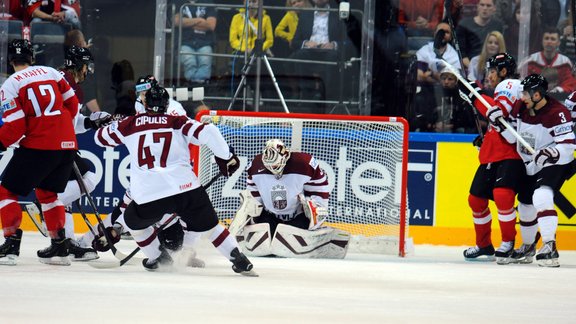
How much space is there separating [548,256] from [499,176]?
2.12 ft

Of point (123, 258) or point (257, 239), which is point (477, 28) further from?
point (123, 258)

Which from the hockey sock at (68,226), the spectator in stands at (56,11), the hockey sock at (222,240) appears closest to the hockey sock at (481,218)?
the hockey sock at (222,240)

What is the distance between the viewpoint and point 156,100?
22.3ft

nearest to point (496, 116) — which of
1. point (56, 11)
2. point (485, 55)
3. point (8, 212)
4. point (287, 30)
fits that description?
point (485, 55)

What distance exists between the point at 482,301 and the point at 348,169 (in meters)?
3.52

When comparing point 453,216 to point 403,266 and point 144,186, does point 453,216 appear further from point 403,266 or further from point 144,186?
point 144,186

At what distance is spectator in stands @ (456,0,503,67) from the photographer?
9.89 meters

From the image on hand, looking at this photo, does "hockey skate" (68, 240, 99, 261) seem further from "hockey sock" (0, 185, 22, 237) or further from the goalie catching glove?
the goalie catching glove

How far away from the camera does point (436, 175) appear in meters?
9.66

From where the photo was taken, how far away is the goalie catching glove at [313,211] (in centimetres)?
825

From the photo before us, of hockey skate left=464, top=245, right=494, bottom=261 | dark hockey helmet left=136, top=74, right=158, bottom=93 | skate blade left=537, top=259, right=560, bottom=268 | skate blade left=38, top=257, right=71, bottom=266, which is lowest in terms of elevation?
hockey skate left=464, top=245, right=494, bottom=261

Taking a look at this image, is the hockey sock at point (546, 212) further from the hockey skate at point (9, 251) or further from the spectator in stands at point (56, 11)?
the spectator in stands at point (56, 11)

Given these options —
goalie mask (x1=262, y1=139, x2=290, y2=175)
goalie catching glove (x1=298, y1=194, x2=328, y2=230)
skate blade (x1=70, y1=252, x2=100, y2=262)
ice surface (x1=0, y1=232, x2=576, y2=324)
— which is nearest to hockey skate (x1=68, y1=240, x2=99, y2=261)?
skate blade (x1=70, y1=252, x2=100, y2=262)

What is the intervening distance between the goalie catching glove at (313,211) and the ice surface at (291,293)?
34 centimetres
